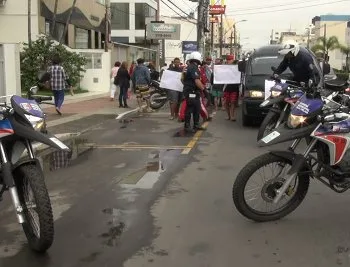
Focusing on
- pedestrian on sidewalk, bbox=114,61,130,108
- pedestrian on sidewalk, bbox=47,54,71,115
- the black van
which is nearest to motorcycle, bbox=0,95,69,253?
the black van

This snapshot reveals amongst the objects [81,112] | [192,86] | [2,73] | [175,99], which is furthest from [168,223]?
[81,112]

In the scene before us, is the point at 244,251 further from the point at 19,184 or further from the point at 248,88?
the point at 248,88

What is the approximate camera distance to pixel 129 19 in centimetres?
6288

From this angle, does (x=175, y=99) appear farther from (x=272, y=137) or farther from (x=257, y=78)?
(x=272, y=137)

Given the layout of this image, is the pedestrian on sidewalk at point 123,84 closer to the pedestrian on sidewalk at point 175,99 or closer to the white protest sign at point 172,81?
the pedestrian on sidewalk at point 175,99

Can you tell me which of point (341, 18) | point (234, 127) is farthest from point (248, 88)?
point (341, 18)

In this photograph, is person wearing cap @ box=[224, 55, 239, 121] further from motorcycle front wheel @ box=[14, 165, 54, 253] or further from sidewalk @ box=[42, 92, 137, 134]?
motorcycle front wheel @ box=[14, 165, 54, 253]

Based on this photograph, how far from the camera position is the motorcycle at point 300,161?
5.10m

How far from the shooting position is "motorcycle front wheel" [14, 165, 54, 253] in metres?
4.41

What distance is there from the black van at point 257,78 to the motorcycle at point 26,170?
7.59 metres

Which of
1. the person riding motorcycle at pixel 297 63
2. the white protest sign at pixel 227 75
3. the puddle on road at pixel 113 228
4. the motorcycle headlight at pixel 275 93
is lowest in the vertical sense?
the puddle on road at pixel 113 228

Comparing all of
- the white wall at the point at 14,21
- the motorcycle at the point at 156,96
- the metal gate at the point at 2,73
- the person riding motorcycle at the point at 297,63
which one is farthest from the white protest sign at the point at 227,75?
the white wall at the point at 14,21

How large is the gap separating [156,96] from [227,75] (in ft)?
12.2

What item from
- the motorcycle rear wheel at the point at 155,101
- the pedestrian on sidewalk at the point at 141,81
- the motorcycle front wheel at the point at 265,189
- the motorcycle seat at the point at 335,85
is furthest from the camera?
the motorcycle rear wheel at the point at 155,101
